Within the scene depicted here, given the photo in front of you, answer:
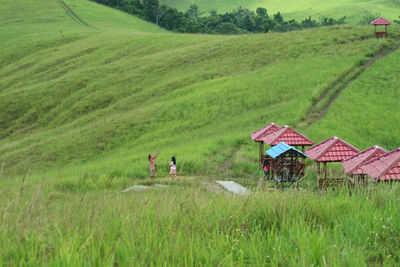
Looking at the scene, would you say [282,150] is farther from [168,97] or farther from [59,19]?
[59,19]

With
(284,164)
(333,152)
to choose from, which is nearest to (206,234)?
(333,152)

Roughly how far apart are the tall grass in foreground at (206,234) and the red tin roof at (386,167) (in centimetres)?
686

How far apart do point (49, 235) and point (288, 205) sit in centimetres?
236

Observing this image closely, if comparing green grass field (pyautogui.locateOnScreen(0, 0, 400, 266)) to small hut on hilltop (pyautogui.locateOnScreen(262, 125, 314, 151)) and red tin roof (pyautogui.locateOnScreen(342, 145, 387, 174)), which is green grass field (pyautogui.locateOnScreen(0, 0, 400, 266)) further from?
red tin roof (pyautogui.locateOnScreen(342, 145, 387, 174))

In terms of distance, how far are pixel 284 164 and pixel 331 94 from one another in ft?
59.3

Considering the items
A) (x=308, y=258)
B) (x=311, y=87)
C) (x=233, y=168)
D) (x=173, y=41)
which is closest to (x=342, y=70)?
(x=311, y=87)

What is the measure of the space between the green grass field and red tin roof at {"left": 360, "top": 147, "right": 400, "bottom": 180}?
7.95 feet

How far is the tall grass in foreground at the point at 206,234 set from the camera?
278cm

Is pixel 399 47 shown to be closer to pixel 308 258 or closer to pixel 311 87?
pixel 311 87

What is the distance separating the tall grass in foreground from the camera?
2777 mm

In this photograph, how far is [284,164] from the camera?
19.1 meters

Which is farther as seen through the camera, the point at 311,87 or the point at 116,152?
the point at 311,87

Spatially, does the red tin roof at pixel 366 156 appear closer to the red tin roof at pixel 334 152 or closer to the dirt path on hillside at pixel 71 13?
the red tin roof at pixel 334 152

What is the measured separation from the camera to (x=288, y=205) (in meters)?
4.05
